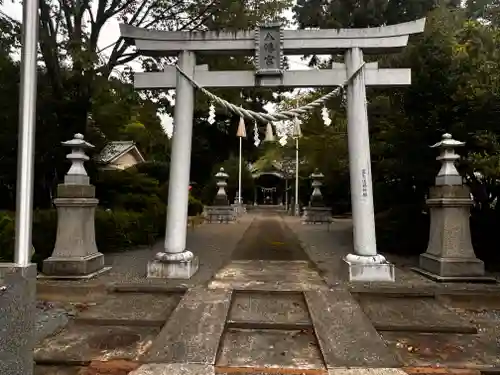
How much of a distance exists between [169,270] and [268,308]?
1.96 m

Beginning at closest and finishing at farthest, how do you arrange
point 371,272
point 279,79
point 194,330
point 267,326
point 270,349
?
point 270,349, point 194,330, point 267,326, point 371,272, point 279,79

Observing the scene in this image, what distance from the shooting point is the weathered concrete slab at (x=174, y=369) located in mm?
3164

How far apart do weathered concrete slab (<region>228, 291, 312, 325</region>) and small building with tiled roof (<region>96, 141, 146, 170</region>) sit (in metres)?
6.29

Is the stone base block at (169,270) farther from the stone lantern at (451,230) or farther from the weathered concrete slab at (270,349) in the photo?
the stone lantern at (451,230)

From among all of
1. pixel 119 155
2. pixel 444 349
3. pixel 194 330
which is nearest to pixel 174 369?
pixel 194 330

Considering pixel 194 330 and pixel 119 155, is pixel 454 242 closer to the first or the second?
pixel 194 330

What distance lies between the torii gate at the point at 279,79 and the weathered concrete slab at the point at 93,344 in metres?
1.84

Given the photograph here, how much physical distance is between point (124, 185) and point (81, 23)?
4.23 metres

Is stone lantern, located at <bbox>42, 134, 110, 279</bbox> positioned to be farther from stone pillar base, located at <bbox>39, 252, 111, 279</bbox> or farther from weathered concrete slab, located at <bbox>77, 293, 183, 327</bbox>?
weathered concrete slab, located at <bbox>77, 293, 183, 327</bbox>

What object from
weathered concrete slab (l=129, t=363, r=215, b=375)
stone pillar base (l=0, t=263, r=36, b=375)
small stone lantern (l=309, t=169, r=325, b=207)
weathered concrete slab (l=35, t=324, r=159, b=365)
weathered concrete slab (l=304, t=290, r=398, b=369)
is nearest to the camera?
stone pillar base (l=0, t=263, r=36, b=375)

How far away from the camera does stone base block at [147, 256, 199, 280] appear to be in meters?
6.09

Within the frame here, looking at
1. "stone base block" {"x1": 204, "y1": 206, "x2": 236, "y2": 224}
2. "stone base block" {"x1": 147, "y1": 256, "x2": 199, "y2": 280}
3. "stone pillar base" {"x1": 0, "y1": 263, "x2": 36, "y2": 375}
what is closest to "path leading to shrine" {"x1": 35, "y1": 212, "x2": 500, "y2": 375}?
"stone base block" {"x1": 147, "y1": 256, "x2": 199, "y2": 280}

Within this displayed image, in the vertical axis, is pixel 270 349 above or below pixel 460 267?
below

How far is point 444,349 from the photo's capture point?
3.77 metres
